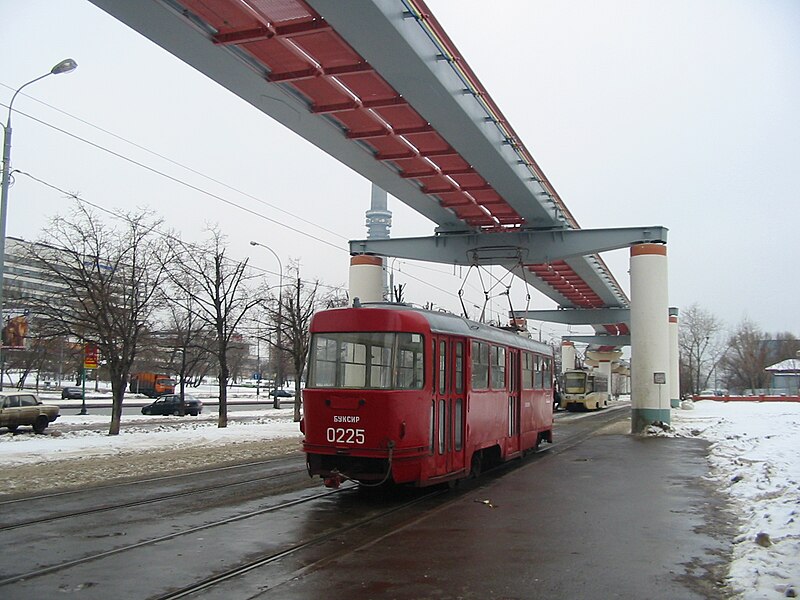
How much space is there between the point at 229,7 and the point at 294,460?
10.3 m

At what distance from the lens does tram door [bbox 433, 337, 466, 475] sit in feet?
38.9

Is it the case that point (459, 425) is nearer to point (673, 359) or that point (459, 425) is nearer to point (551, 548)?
point (551, 548)

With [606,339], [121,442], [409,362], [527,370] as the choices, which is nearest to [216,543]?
[409,362]

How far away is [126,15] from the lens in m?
12.4

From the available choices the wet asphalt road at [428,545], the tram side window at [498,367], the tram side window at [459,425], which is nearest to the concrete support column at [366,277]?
the tram side window at [498,367]

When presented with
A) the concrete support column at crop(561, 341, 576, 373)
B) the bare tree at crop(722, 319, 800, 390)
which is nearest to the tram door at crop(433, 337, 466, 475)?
the concrete support column at crop(561, 341, 576, 373)

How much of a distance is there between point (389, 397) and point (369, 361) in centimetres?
74

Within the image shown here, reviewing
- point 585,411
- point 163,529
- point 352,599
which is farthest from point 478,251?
point 585,411

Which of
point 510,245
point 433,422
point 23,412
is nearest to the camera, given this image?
point 433,422

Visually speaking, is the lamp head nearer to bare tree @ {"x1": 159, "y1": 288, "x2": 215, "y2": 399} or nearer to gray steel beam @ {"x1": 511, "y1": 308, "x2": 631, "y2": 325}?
bare tree @ {"x1": 159, "y1": 288, "x2": 215, "y2": 399}

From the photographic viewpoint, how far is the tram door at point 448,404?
11844 millimetres

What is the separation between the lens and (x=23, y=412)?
25.9 metres

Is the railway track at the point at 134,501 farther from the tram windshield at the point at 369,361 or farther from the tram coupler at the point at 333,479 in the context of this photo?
the tram windshield at the point at 369,361

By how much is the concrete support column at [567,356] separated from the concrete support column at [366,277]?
44.2 m
